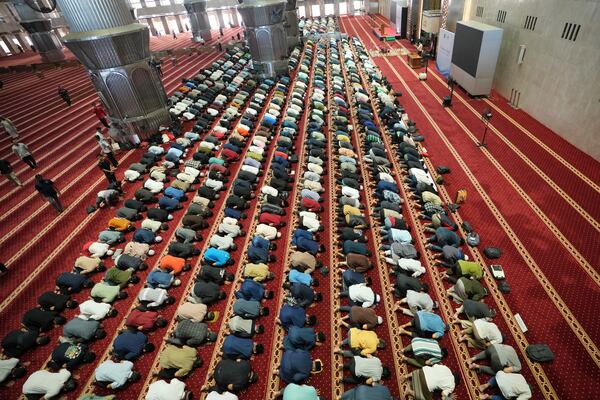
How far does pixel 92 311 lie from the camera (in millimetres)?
4305

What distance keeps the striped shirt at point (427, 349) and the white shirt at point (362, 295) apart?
0.72 m

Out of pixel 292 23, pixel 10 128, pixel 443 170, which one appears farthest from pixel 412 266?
pixel 292 23

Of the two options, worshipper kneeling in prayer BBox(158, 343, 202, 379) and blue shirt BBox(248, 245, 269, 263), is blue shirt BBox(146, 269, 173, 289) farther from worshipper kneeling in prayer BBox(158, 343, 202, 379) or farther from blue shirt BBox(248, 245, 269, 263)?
blue shirt BBox(248, 245, 269, 263)

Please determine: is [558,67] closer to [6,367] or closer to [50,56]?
[6,367]

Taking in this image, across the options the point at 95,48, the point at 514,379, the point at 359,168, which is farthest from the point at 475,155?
the point at 95,48

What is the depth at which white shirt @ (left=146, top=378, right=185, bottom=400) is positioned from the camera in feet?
11.1

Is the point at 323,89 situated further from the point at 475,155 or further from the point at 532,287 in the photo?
the point at 532,287

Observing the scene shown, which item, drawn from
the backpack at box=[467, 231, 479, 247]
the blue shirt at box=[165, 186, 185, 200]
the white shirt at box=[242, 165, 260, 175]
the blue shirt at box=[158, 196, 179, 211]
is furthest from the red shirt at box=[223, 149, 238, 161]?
the backpack at box=[467, 231, 479, 247]

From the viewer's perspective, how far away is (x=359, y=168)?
24.1ft

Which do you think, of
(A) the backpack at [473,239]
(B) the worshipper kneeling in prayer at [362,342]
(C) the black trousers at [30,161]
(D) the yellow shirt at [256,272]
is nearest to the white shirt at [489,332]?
(B) the worshipper kneeling in prayer at [362,342]

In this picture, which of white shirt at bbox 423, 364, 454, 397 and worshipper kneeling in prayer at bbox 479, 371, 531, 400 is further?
white shirt at bbox 423, 364, 454, 397

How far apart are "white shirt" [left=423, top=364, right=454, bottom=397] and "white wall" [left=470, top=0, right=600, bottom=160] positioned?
616 centimetres

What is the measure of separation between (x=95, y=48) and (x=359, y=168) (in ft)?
22.0

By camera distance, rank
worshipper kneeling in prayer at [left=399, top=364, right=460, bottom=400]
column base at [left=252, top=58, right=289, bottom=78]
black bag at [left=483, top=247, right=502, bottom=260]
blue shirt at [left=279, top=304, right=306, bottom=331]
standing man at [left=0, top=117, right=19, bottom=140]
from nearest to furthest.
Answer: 1. worshipper kneeling in prayer at [left=399, top=364, right=460, bottom=400]
2. blue shirt at [left=279, top=304, right=306, bottom=331]
3. black bag at [left=483, top=247, right=502, bottom=260]
4. standing man at [left=0, top=117, right=19, bottom=140]
5. column base at [left=252, top=58, right=289, bottom=78]
